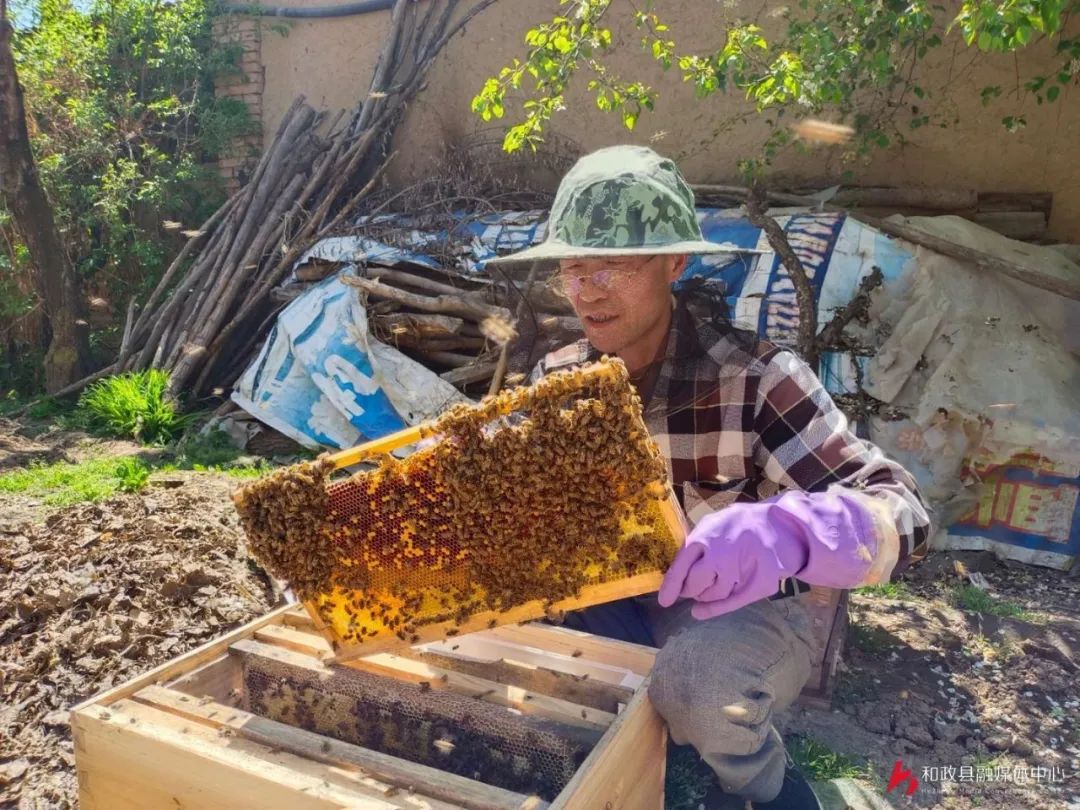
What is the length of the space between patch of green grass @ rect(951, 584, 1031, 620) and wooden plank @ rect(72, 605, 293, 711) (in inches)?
111

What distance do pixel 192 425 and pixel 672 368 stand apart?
5.15 metres

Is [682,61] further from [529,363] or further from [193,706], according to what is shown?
[193,706]

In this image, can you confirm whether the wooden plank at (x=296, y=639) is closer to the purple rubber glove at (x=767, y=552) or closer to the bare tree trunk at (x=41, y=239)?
the purple rubber glove at (x=767, y=552)

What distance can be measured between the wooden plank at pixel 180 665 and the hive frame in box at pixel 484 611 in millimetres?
356

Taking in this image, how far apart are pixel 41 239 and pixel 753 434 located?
760 centimetres

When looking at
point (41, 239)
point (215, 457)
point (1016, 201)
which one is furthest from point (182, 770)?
point (41, 239)

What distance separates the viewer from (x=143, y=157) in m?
8.41

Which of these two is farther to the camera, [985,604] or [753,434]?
[985,604]

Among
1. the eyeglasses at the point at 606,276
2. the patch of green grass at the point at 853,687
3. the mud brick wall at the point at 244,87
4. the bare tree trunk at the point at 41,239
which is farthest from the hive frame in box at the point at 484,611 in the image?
the mud brick wall at the point at 244,87

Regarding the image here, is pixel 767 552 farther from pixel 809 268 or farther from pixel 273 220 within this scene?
pixel 273 220

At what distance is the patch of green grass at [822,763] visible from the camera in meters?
2.39

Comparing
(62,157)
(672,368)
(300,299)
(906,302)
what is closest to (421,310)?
(300,299)

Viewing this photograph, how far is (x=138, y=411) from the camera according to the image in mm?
6250

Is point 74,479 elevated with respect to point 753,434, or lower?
lower
